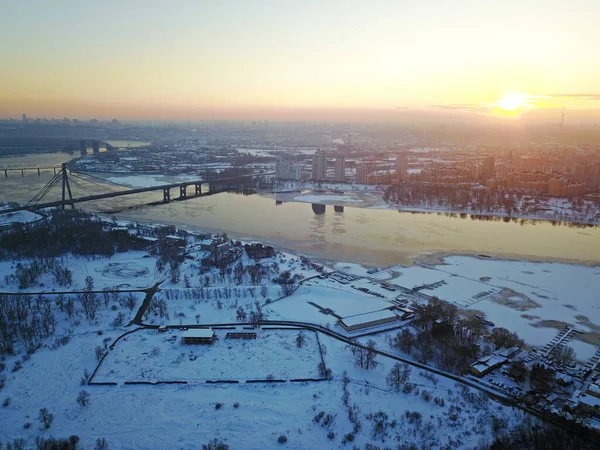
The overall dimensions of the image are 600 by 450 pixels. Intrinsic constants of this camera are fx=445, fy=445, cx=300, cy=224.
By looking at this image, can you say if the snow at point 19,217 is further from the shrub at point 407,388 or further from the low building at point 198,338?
the shrub at point 407,388

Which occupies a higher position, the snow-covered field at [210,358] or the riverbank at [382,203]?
the riverbank at [382,203]

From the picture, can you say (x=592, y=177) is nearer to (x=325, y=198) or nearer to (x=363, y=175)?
(x=363, y=175)

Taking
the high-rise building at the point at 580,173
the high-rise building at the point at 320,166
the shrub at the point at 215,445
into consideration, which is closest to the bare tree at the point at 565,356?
the shrub at the point at 215,445

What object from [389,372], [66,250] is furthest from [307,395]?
[66,250]

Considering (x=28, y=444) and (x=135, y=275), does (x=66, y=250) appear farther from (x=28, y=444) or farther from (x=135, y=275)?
(x=28, y=444)

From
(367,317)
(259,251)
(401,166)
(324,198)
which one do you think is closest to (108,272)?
(259,251)
